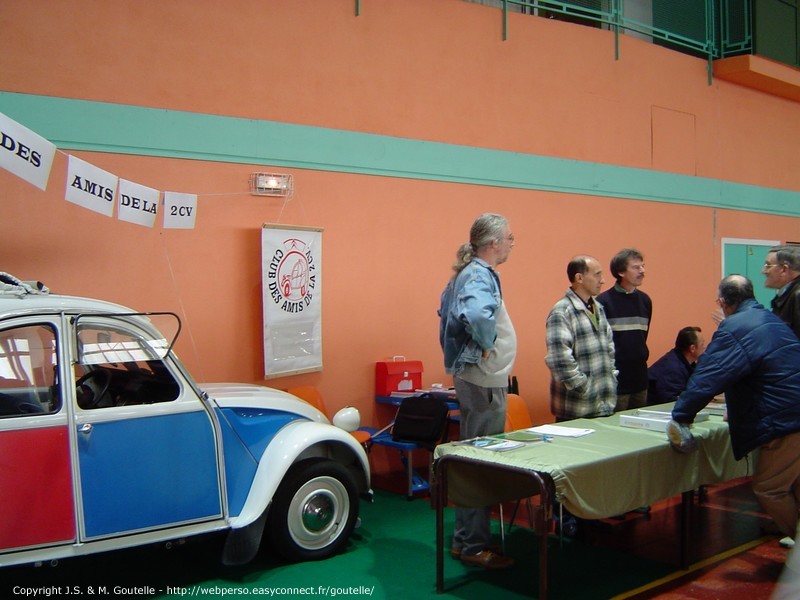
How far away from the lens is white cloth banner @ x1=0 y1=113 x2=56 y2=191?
4.35 metres

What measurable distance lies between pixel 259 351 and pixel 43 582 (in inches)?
89.8

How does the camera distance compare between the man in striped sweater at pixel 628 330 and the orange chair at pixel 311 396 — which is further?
the orange chair at pixel 311 396

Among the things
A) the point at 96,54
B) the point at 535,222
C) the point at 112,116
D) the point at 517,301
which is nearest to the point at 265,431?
the point at 112,116

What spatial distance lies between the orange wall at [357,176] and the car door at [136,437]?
1351 mm

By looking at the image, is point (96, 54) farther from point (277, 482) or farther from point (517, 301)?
point (517, 301)

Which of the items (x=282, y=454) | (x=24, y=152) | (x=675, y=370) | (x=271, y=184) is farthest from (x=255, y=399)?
(x=675, y=370)

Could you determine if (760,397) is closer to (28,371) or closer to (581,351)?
(581,351)

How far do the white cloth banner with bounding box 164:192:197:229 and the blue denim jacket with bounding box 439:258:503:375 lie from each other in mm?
2141

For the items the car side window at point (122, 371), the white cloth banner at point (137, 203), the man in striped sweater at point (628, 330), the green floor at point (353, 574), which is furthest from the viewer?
the man in striped sweater at point (628, 330)

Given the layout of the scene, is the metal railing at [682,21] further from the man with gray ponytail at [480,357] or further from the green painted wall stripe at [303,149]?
the man with gray ponytail at [480,357]

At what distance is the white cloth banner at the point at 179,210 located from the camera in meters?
5.47

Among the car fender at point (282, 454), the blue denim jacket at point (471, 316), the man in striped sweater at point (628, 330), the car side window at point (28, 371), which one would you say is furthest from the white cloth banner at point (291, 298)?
the man in striped sweater at point (628, 330)

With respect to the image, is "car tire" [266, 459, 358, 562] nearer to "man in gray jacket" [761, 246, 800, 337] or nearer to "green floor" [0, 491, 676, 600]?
"green floor" [0, 491, 676, 600]

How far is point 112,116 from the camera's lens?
17.9ft
